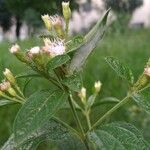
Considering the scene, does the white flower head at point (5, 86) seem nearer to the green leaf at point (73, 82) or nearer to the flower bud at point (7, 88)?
the flower bud at point (7, 88)

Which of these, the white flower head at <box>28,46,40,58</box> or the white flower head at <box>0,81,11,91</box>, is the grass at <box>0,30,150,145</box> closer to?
the white flower head at <box>0,81,11,91</box>

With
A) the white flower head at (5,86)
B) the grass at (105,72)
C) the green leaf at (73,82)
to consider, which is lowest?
the green leaf at (73,82)

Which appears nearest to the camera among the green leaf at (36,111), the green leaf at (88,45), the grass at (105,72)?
the green leaf at (36,111)

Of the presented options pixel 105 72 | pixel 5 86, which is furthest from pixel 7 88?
pixel 105 72

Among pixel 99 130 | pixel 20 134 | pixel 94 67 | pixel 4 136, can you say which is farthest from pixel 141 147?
pixel 94 67

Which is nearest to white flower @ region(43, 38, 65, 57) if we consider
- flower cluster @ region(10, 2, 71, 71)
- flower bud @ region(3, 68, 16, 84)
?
flower cluster @ region(10, 2, 71, 71)

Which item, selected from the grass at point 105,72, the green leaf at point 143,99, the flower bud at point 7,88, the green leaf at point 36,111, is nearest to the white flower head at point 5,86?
the flower bud at point 7,88
